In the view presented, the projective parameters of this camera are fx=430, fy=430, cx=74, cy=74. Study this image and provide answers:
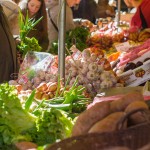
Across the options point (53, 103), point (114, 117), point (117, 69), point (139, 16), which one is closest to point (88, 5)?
point (139, 16)

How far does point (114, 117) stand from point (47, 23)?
489 cm

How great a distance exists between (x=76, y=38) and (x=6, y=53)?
2.23m

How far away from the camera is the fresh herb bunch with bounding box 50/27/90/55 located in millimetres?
6078

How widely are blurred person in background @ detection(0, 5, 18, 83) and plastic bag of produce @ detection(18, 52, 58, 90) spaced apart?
1.32 feet

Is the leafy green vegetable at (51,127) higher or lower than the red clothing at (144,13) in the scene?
lower

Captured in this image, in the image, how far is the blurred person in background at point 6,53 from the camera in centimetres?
418

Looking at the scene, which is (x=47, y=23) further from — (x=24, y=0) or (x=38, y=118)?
(x=38, y=118)

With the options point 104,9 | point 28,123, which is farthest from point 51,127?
point 104,9

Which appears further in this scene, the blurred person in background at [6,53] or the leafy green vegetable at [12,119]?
the blurred person in background at [6,53]

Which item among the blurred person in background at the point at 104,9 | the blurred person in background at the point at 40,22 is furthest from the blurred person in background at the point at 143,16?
the blurred person in background at the point at 104,9

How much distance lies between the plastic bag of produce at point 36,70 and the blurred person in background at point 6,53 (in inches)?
15.8

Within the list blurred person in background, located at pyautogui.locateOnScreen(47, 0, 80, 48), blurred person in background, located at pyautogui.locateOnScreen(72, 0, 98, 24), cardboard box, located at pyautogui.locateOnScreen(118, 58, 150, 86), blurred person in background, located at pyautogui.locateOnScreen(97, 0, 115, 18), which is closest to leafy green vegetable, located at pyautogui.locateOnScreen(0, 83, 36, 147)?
cardboard box, located at pyautogui.locateOnScreen(118, 58, 150, 86)

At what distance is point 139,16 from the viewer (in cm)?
689

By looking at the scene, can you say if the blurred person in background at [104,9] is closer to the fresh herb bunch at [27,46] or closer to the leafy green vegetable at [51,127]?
the fresh herb bunch at [27,46]
